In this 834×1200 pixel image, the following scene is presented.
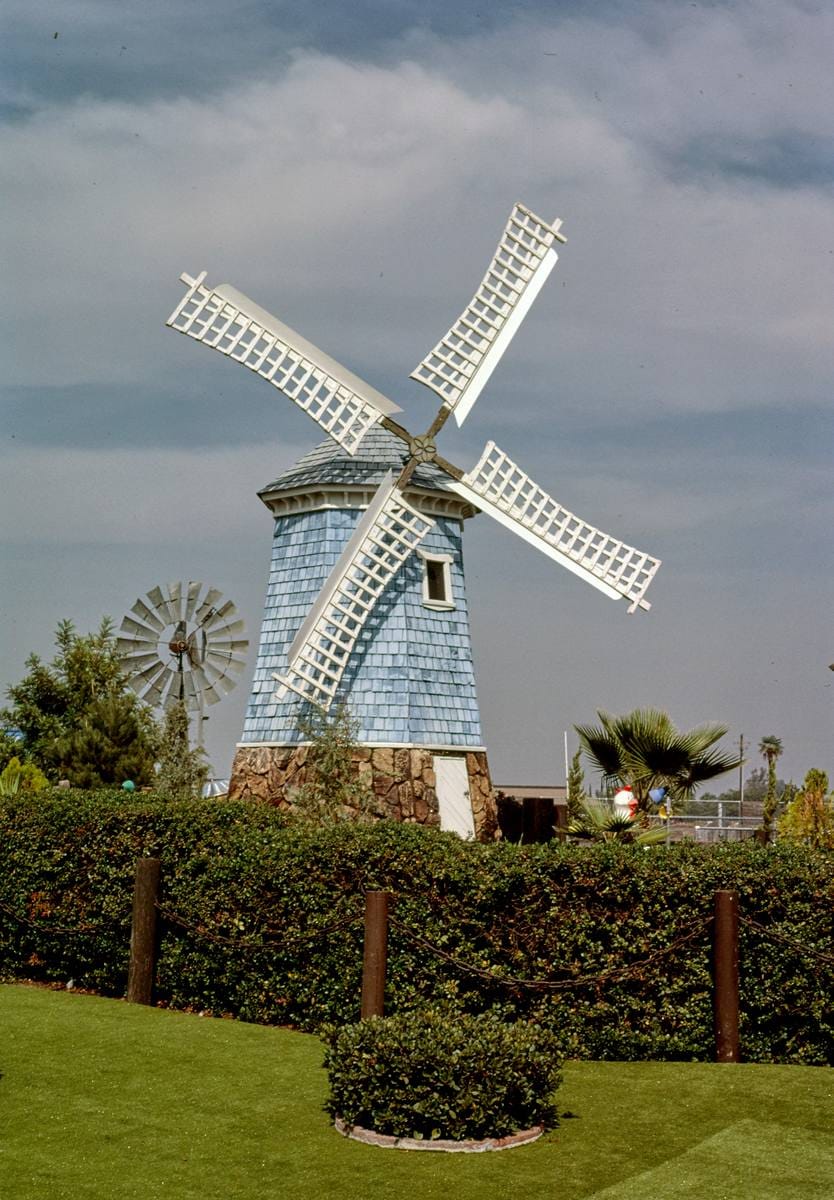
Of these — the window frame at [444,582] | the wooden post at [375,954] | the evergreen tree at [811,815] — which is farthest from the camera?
the window frame at [444,582]

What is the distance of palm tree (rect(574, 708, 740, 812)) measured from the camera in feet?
60.4

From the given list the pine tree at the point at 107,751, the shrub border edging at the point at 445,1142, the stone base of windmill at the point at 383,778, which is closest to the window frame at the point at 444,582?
the stone base of windmill at the point at 383,778

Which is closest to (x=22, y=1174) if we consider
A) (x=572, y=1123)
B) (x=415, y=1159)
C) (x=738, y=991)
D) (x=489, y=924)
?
(x=415, y=1159)

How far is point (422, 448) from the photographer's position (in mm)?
20469

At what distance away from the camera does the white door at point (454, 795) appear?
2050 centimetres

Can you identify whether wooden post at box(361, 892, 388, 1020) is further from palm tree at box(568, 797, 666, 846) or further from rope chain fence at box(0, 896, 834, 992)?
palm tree at box(568, 797, 666, 846)

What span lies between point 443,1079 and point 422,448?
1348 centimetres

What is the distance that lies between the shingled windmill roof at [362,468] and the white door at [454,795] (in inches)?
163

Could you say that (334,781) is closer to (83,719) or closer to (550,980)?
(550,980)

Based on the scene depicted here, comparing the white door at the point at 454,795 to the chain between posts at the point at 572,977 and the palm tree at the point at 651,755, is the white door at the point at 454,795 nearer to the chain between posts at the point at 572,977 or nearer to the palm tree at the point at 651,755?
the palm tree at the point at 651,755

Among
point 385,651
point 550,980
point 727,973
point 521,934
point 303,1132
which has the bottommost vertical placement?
point 303,1132

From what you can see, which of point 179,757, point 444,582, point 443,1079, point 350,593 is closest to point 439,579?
point 444,582

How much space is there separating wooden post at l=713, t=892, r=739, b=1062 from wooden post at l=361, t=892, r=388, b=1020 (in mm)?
2411

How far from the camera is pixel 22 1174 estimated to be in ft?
24.1
